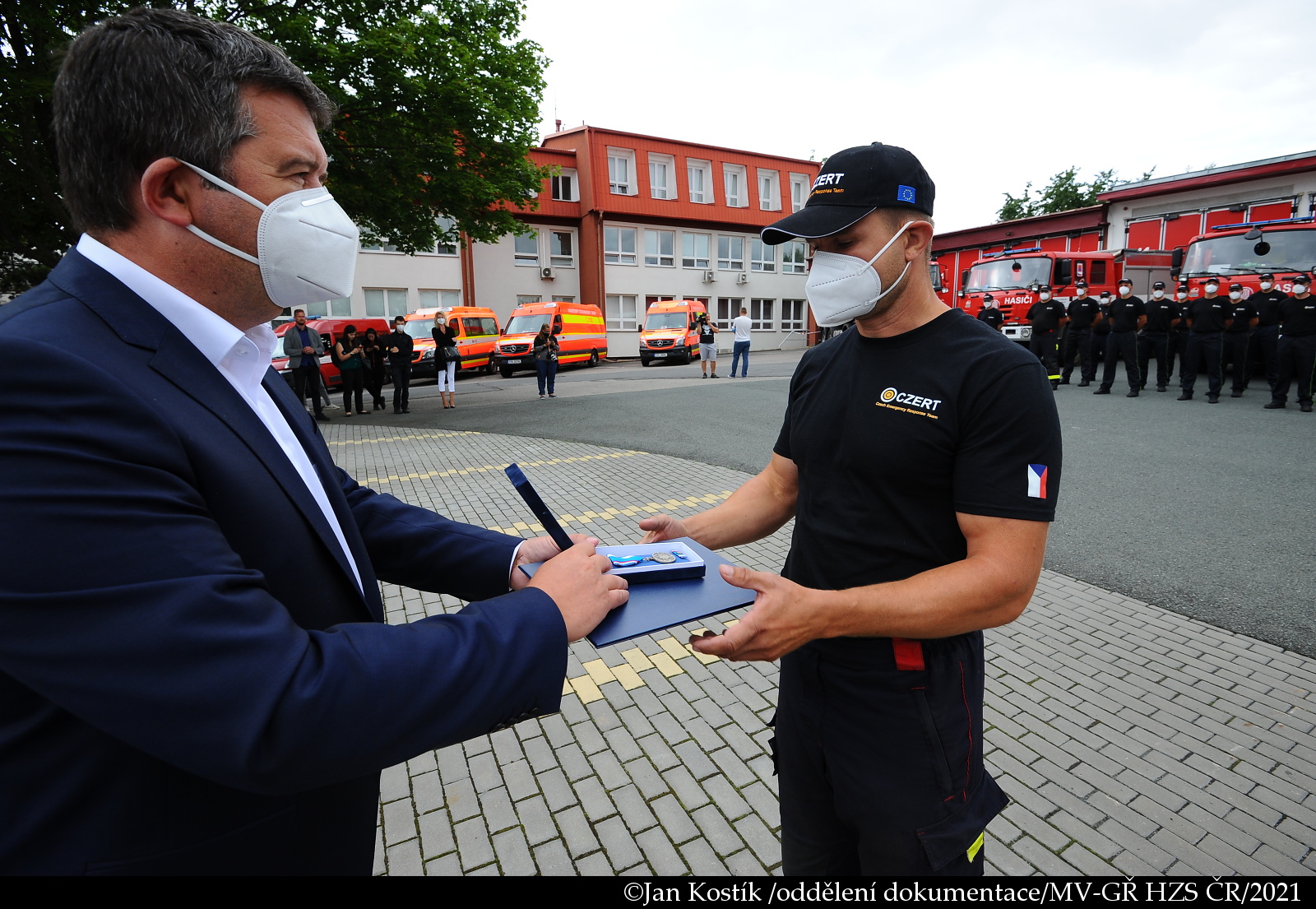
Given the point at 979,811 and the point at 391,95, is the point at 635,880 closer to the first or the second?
the point at 979,811

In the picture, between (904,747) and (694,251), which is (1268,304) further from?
(694,251)

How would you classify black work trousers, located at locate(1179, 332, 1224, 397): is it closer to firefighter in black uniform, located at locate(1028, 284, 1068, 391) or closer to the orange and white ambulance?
firefighter in black uniform, located at locate(1028, 284, 1068, 391)

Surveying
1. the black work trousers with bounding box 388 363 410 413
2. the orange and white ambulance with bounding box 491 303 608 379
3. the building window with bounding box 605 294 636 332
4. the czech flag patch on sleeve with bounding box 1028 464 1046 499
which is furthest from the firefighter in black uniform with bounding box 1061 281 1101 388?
the building window with bounding box 605 294 636 332

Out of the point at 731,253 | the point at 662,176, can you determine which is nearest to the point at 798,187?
the point at 731,253

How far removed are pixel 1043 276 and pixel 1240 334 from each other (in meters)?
6.49

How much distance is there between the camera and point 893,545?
170cm

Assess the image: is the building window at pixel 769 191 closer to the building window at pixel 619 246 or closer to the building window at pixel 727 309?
the building window at pixel 727 309

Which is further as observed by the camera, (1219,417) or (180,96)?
(1219,417)

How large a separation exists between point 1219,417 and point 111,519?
13.6 metres

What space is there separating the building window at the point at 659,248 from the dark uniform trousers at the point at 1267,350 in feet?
86.8

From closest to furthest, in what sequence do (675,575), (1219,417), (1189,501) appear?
(675,575) → (1189,501) → (1219,417)

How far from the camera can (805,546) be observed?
195cm

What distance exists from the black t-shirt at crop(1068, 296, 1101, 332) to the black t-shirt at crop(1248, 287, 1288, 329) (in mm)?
3250

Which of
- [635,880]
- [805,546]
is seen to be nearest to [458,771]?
[635,880]
